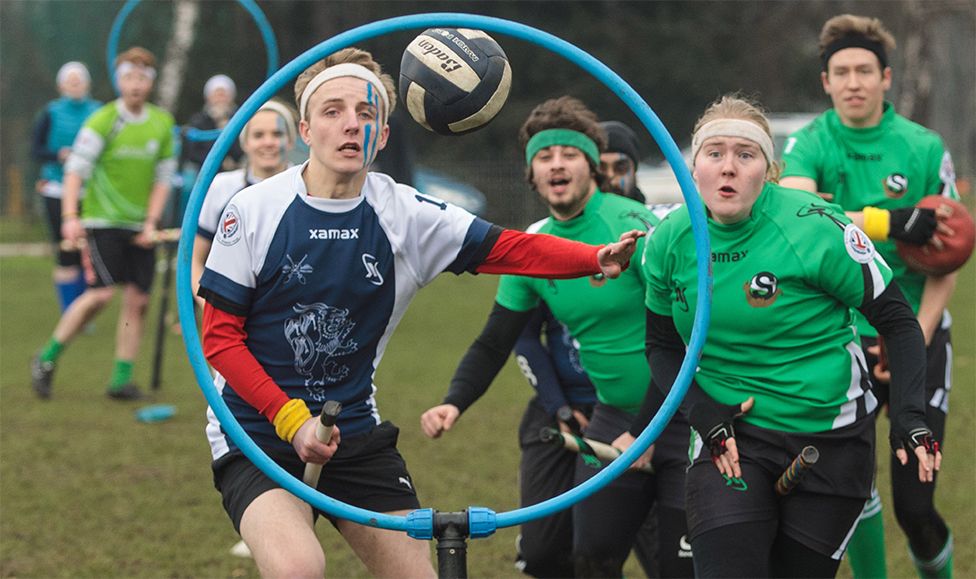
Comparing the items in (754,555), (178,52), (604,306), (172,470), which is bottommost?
(172,470)

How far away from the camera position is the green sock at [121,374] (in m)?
10.7

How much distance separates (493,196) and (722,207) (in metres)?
23.4

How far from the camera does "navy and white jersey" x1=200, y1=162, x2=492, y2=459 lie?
4.13 m

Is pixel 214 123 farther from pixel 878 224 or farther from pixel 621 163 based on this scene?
pixel 878 224

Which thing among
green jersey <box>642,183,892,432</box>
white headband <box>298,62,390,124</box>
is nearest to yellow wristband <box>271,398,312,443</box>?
white headband <box>298,62,390,124</box>

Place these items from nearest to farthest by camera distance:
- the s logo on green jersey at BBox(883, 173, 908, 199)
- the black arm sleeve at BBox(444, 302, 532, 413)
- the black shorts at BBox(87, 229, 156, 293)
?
the black arm sleeve at BBox(444, 302, 532, 413), the s logo on green jersey at BBox(883, 173, 908, 199), the black shorts at BBox(87, 229, 156, 293)

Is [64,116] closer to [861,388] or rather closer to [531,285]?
[531,285]

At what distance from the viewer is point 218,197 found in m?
7.48

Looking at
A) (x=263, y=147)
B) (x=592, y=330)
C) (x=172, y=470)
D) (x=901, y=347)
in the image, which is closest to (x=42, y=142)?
(x=172, y=470)

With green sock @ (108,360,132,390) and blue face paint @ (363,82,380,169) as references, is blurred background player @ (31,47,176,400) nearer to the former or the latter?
green sock @ (108,360,132,390)

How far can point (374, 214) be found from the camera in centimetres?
426

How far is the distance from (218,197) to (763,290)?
394 centimetres

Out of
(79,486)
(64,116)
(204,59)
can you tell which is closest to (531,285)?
(79,486)

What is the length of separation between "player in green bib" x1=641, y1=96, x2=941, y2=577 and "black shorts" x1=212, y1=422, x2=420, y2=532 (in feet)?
3.14
